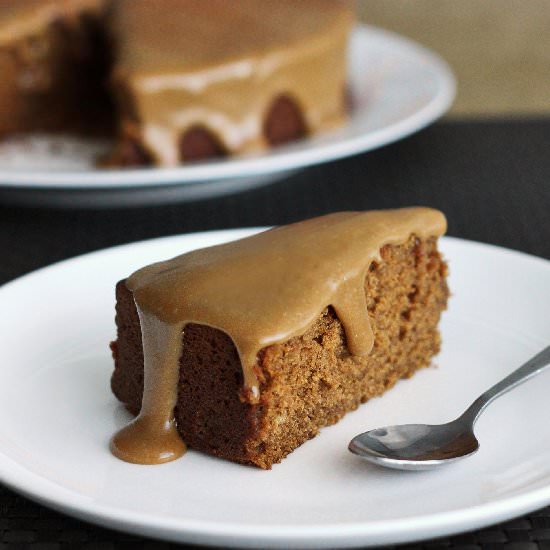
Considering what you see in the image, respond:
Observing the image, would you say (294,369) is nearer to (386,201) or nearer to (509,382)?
(509,382)

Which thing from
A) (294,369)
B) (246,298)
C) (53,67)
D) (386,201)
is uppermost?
(246,298)

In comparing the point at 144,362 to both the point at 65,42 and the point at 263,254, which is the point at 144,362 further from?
the point at 65,42

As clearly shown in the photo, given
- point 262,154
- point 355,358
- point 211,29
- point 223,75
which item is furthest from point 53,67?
point 355,358

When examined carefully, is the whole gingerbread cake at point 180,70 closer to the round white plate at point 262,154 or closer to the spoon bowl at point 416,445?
the round white plate at point 262,154

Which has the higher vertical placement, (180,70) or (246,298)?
(246,298)

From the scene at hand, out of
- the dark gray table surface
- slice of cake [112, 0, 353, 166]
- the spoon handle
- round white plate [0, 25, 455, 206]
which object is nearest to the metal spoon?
the spoon handle

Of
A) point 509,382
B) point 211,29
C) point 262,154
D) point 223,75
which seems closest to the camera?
point 509,382
